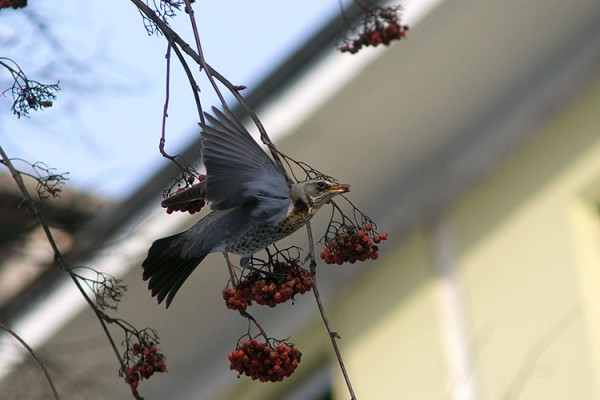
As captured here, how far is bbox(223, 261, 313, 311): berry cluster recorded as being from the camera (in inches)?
96.5

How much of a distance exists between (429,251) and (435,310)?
31cm

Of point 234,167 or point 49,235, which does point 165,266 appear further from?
point 49,235

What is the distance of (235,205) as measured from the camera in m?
2.78

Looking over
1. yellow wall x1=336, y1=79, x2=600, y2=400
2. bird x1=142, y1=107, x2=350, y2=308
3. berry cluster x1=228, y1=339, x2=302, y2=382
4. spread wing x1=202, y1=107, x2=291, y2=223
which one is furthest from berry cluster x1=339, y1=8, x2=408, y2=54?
yellow wall x1=336, y1=79, x2=600, y2=400

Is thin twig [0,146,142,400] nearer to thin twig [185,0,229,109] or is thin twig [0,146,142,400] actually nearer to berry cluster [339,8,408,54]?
thin twig [185,0,229,109]

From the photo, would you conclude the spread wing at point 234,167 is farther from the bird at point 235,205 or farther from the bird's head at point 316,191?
the bird's head at point 316,191

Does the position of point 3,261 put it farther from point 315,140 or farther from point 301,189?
point 301,189

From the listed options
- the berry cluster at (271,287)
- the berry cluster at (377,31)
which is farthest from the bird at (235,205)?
the berry cluster at (377,31)

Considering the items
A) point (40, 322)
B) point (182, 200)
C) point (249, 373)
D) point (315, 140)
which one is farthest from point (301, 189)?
point (40, 322)

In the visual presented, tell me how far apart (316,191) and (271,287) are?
610 mm

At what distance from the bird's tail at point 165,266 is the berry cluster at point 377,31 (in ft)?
2.41

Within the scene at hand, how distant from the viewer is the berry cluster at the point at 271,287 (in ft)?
8.04

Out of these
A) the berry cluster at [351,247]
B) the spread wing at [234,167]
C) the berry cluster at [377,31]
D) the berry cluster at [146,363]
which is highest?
the berry cluster at [377,31]

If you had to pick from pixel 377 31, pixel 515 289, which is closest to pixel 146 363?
pixel 377 31
